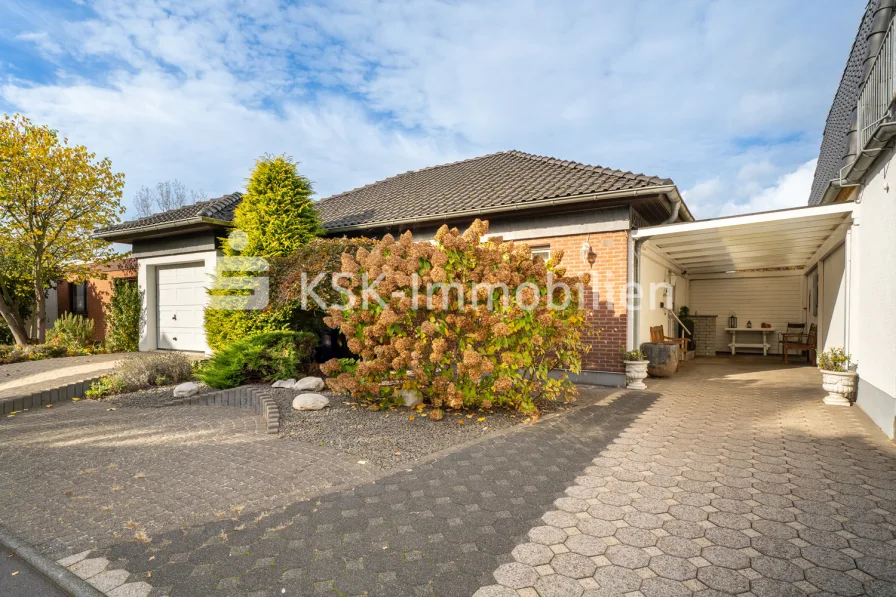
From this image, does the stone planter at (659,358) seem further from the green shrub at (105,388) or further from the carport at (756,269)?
the green shrub at (105,388)

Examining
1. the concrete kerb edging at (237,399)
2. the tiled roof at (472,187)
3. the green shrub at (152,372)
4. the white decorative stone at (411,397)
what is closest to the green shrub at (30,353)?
the green shrub at (152,372)

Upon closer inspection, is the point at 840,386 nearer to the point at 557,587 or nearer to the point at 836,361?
the point at 836,361

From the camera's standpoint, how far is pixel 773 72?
9828 mm

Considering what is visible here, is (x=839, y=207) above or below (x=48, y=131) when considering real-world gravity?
below

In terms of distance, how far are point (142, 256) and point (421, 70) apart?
9578 millimetres

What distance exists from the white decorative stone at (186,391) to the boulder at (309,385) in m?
1.47

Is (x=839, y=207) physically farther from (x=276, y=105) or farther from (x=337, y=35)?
(x=276, y=105)

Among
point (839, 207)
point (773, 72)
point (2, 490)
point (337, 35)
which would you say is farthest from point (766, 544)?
point (773, 72)

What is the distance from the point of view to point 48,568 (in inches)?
101

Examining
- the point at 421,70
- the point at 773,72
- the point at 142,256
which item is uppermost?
the point at 773,72

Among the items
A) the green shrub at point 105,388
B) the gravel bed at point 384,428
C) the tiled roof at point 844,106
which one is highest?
the tiled roof at point 844,106

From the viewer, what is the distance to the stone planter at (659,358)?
8.98 m

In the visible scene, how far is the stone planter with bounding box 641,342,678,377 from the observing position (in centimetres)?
898

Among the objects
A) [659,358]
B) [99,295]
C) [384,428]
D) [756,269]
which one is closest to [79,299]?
[99,295]
